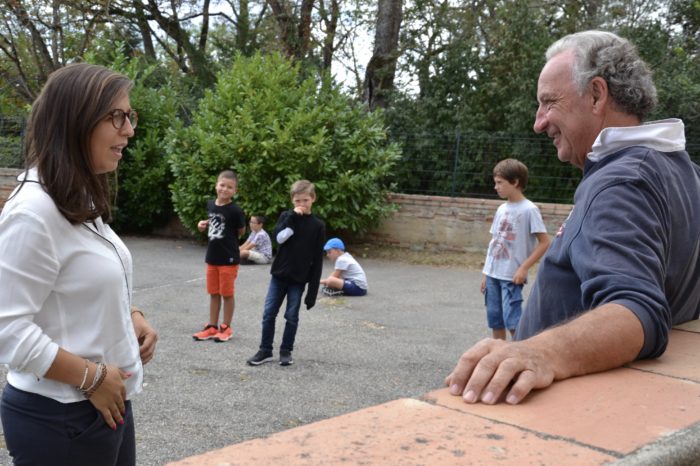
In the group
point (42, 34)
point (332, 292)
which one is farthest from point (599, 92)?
point (42, 34)

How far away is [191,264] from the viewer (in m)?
13.1

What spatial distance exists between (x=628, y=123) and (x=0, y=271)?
1823 millimetres

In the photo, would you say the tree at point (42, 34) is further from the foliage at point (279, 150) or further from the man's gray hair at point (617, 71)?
the man's gray hair at point (617, 71)

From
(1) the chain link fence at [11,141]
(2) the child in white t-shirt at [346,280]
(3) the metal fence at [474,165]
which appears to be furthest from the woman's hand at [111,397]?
(1) the chain link fence at [11,141]

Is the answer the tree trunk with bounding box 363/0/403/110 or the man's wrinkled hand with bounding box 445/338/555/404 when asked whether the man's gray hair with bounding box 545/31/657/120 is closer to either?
the man's wrinkled hand with bounding box 445/338/555/404

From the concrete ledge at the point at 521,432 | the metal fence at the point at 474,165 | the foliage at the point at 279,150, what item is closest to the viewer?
the concrete ledge at the point at 521,432

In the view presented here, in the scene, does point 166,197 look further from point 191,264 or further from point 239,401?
point 239,401

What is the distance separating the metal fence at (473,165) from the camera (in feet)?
51.0

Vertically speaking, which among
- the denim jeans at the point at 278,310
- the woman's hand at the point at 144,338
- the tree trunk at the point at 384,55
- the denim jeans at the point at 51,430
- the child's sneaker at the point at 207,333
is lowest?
the child's sneaker at the point at 207,333

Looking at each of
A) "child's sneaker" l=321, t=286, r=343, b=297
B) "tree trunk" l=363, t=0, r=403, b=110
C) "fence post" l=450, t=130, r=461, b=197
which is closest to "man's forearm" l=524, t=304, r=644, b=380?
"child's sneaker" l=321, t=286, r=343, b=297

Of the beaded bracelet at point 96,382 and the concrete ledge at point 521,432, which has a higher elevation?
the concrete ledge at point 521,432

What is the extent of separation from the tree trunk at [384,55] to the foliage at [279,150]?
4.08 m

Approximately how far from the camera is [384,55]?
1894 cm

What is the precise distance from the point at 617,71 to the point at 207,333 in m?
6.16
